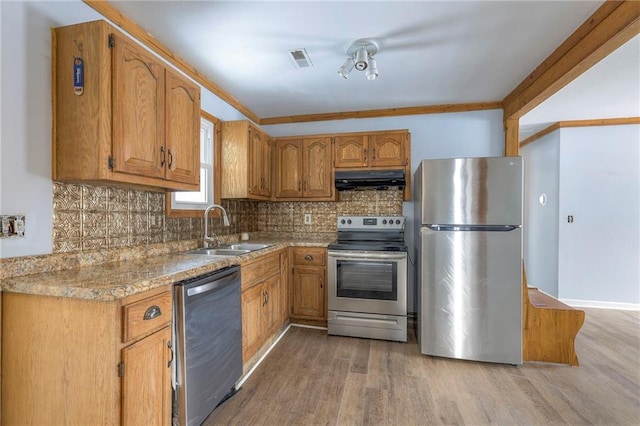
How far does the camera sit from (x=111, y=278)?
4.25 feet

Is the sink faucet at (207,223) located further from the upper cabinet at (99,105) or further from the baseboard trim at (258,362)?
the baseboard trim at (258,362)

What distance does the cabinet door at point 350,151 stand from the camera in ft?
10.9

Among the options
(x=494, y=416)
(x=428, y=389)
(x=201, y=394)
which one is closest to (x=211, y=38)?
(x=201, y=394)

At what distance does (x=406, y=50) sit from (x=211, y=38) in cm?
146

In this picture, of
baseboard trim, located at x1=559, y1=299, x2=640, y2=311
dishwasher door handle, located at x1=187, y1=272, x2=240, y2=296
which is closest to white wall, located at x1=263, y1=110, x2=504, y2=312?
dishwasher door handle, located at x1=187, y1=272, x2=240, y2=296

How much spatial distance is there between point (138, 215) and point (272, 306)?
1.36 m

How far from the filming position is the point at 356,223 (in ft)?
11.0

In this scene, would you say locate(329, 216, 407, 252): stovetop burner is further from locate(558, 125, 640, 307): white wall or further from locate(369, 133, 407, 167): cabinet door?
locate(558, 125, 640, 307): white wall

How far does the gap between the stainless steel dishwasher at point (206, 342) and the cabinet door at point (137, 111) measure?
73cm

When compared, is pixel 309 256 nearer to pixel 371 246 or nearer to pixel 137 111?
pixel 371 246

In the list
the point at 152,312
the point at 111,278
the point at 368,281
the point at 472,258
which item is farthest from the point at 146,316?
the point at 472,258

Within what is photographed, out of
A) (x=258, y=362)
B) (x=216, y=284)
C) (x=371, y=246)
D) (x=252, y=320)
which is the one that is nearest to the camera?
(x=216, y=284)

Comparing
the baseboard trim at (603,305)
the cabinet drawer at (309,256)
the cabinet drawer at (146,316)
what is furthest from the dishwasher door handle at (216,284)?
the baseboard trim at (603,305)

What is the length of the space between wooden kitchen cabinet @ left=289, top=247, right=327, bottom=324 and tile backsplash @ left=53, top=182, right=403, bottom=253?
0.67 meters
